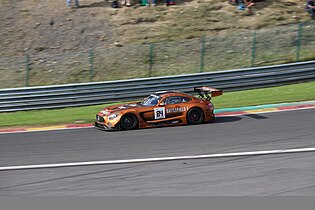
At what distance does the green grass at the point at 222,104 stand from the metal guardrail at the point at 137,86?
371mm

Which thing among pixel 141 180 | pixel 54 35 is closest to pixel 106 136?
pixel 141 180

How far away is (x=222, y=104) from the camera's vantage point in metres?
21.8

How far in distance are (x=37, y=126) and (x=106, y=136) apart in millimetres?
3542

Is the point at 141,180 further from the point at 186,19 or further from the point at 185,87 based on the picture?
the point at 186,19

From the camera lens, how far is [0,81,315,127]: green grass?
804 inches

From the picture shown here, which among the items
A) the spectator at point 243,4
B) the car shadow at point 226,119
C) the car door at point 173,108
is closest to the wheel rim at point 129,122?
the car door at point 173,108

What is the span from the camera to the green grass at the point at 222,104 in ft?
67.0

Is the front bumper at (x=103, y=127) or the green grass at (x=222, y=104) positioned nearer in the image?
the front bumper at (x=103, y=127)

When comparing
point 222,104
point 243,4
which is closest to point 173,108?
point 222,104

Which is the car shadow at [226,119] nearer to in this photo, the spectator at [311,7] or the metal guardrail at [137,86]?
the metal guardrail at [137,86]

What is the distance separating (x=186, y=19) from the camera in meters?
30.7

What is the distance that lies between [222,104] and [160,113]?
4.61 m

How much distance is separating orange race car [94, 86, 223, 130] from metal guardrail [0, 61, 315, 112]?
4968 mm

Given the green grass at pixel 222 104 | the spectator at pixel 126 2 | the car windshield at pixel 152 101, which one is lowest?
the green grass at pixel 222 104
